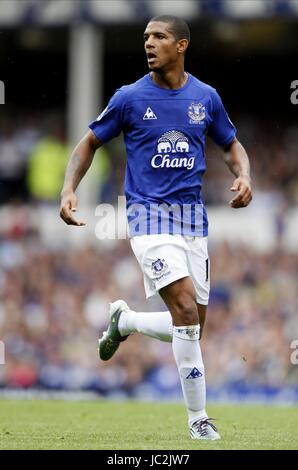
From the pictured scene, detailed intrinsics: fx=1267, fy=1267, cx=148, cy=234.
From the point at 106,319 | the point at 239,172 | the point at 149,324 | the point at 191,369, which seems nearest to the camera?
the point at 191,369

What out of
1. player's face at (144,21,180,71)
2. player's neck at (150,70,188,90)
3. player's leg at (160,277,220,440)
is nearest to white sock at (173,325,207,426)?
player's leg at (160,277,220,440)

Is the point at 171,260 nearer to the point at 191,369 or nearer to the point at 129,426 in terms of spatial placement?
the point at 191,369

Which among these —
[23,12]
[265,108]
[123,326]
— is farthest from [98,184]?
[123,326]

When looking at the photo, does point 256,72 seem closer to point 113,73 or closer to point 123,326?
point 113,73

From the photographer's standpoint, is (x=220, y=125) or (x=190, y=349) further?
(x=220, y=125)

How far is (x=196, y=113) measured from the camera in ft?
27.9

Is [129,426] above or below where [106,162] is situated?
below

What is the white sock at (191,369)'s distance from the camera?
8.05 m

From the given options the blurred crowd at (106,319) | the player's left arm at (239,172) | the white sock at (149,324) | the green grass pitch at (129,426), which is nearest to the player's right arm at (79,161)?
the player's left arm at (239,172)

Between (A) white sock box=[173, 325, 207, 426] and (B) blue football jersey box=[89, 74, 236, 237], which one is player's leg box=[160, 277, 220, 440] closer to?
(A) white sock box=[173, 325, 207, 426]

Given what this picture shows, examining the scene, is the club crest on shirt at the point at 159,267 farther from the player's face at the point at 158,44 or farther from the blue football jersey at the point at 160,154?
the player's face at the point at 158,44

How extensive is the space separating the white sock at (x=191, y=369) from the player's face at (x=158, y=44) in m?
1.76

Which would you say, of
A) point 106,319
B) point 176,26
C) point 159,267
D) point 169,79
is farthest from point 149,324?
point 106,319

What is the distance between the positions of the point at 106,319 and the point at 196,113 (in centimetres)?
955
